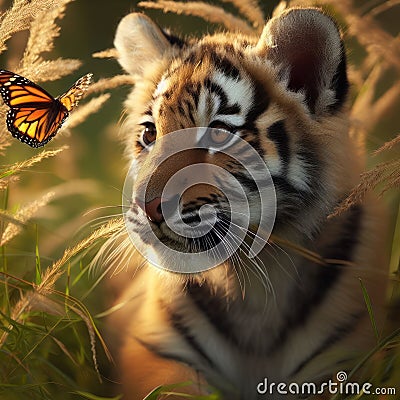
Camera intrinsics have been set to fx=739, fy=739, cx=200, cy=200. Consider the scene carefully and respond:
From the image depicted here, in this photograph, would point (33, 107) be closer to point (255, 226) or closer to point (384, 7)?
point (255, 226)

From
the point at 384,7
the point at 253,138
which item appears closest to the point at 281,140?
the point at 253,138

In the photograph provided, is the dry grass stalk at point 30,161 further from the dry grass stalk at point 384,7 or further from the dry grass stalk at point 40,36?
the dry grass stalk at point 384,7

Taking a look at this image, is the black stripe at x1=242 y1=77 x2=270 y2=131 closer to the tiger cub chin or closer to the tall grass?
the tiger cub chin

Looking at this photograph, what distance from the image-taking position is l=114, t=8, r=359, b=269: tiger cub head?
2.21 meters

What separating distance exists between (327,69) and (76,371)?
129 cm

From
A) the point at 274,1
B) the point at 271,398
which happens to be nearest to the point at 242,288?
the point at 271,398

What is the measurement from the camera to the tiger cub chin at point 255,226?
7.42ft

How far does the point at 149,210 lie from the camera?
2156 mm

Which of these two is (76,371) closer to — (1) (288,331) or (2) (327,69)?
(1) (288,331)

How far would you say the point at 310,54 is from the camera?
2326 millimetres

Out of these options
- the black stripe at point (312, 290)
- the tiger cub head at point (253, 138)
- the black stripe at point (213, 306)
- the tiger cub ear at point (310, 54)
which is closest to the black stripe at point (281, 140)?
the tiger cub head at point (253, 138)

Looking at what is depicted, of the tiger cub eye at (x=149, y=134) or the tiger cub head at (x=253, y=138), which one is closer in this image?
the tiger cub head at (x=253, y=138)

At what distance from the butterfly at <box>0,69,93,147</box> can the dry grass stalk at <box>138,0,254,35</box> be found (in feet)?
1.54

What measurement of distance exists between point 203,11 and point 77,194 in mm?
1765
